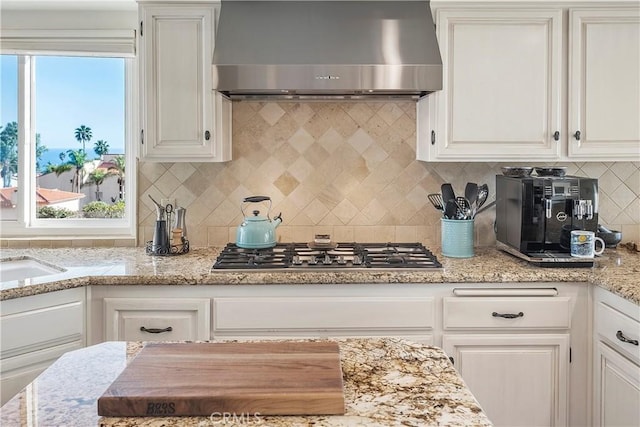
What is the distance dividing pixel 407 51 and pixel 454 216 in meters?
0.81

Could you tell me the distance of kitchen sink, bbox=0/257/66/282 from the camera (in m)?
2.65

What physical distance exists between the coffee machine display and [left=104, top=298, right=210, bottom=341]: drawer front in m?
1.45

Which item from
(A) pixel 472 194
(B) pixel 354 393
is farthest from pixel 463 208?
(B) pixel 354 393

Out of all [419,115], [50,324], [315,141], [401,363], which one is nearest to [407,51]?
[419,115]

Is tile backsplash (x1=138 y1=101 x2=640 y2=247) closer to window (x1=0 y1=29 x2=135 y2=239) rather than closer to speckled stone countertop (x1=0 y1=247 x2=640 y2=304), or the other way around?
window (x1=0 y1=29 x2=135 y2=239)

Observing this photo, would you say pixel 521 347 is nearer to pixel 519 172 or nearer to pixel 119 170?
pixel 519 172

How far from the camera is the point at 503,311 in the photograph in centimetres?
240

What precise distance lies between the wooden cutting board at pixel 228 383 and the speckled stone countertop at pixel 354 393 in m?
0.02

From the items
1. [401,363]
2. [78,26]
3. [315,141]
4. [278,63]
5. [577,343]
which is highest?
[78,26]

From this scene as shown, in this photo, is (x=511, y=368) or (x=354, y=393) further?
(x=511, y=368)

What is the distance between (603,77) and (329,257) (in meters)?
1.57

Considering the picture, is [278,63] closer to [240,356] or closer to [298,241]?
[298,241]

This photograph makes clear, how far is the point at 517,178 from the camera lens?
8.65 feet

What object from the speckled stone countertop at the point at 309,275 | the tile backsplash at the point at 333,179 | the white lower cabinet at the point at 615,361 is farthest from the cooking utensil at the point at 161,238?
the white lower cabinet at the point at 615,361
